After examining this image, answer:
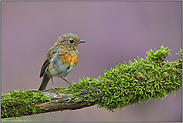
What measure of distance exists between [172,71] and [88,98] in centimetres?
122

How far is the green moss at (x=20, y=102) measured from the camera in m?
2.39

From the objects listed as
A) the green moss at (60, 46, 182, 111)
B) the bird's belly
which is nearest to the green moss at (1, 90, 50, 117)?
the green moss at (60, 46, 182, 111)

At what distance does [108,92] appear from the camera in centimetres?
255

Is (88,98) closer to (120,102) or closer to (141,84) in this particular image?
(120,102)

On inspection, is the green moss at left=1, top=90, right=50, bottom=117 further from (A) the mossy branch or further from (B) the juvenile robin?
(B) the juvenile robin

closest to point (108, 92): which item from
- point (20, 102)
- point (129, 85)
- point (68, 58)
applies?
point (129, 85)

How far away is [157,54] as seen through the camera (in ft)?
9.33

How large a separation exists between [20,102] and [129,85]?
1.40m

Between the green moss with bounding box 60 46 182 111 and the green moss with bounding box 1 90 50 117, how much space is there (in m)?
0.38

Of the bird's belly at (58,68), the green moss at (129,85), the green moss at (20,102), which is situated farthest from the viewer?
the bird's belly at (58,68)

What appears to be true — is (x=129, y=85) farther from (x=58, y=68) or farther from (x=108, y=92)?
(x=58, y=68)

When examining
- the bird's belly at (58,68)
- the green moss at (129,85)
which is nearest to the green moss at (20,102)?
the green moss at (129,85)

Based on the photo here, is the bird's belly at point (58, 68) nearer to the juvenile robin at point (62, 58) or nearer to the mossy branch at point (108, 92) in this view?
the juvenile robin at point (62, 58)

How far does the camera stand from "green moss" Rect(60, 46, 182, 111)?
254 cm
